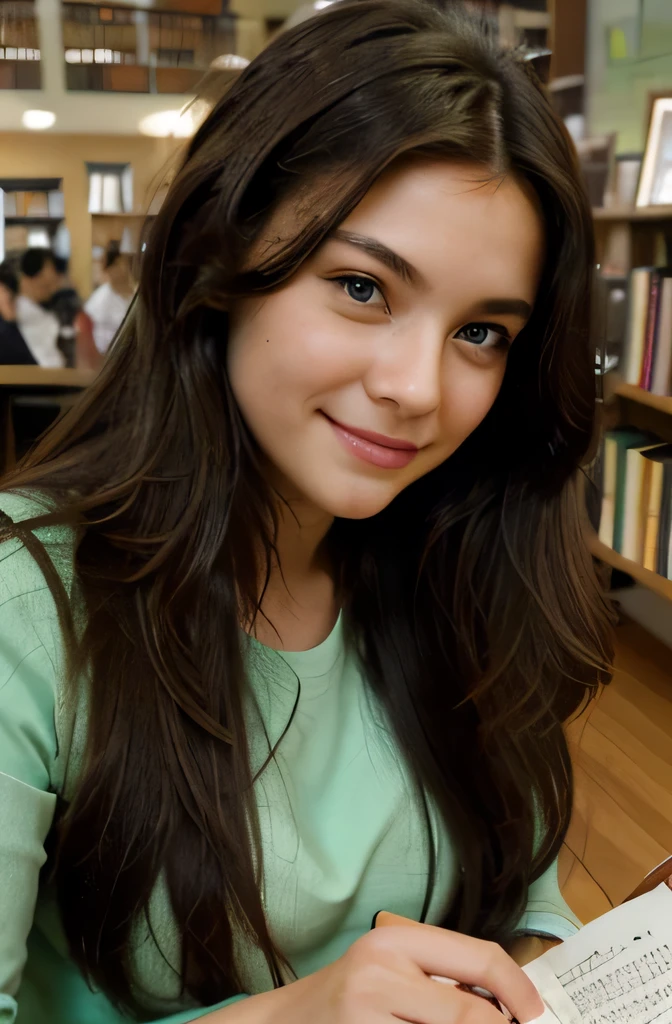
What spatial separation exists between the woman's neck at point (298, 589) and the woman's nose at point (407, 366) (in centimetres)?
21

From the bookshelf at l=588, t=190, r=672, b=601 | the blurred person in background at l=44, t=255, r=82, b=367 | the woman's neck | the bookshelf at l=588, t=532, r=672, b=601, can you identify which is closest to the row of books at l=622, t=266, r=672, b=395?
the bookshelf at l=588, t=190, r=672, b=601

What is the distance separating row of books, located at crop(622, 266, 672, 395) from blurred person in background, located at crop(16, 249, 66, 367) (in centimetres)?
116

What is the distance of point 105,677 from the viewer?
63 cm

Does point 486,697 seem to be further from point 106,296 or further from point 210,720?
point 106,296

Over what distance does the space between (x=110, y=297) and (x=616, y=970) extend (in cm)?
151

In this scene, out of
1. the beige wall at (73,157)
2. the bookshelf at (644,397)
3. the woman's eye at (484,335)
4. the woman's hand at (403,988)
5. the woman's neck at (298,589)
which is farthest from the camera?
the beige wall at (73,157)

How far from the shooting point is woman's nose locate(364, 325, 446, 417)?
639mm

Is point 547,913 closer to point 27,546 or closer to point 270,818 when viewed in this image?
point 270,818

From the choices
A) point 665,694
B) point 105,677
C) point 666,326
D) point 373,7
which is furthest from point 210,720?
point 666,326

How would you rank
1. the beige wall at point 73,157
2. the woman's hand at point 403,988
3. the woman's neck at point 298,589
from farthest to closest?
the beige wall at point 73,157 < the woman's neck at point 298,589 < the woman's hand at point 403,988

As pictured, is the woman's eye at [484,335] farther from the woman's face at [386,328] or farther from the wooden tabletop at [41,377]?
the wooden tabletop at [41,377]

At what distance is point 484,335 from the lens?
2.33 ft

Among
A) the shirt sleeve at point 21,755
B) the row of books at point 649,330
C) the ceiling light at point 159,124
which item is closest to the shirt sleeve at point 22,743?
the shirt sleeve at point 21,755

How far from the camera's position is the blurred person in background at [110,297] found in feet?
5.48
